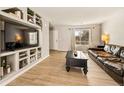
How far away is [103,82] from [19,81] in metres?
2.01

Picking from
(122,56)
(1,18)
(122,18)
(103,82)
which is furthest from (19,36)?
(122,18)

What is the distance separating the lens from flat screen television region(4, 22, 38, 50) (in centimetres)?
290

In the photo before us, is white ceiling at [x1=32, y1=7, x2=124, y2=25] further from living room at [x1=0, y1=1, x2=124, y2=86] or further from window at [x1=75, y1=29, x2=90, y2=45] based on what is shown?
window at [x1=75, y1=29, x2=90, y2=45]

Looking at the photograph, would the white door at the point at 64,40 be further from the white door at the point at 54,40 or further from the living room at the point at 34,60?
the living room at the point at 34,60

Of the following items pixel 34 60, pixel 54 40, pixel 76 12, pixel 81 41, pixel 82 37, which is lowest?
pixel 34 60

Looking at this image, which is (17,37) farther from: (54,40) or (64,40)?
(54,40)

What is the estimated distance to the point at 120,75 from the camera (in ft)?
7.55

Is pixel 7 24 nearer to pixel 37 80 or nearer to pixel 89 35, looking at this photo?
pixel 37 80

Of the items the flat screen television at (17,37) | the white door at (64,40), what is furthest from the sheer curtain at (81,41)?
the flat screen television at (17,37)

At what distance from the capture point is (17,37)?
3309mm

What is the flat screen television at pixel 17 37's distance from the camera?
290 cm

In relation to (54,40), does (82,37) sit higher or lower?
higher

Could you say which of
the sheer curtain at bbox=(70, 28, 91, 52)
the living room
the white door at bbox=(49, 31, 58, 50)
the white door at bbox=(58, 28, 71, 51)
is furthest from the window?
the living room

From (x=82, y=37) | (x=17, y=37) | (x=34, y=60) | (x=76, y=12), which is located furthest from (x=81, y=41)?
(x=17, y=37)
